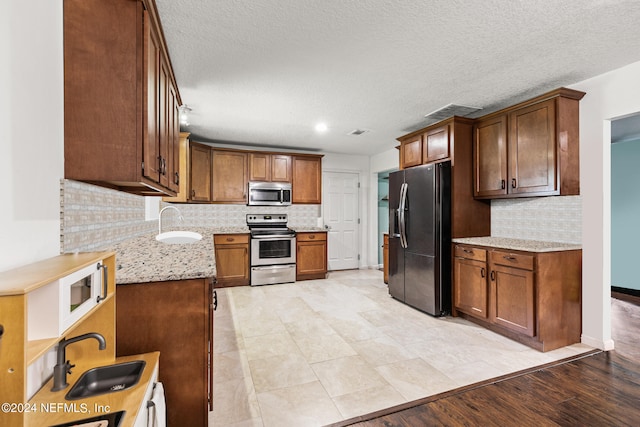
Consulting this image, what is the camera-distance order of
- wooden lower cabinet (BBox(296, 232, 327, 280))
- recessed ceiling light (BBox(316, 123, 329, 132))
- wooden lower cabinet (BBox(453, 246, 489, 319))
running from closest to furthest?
wooden lower cabinet (BBox(453, 246, 489, 319)), recessed ceiling light (BBox(316, 123, 329, 132)), wooden lower cabinet (BBox(296, 232, 327, 280))

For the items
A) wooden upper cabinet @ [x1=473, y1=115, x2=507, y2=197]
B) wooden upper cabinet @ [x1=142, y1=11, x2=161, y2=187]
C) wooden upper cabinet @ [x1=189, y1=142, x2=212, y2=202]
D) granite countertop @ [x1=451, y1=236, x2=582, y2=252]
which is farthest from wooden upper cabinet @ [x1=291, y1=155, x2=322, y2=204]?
wooden upper cabinet @ [x1=142, y1=11, x2=161, y2=187]

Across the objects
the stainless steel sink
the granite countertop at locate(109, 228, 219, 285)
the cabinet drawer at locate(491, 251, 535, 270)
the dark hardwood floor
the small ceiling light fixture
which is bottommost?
the dark hardwood floor

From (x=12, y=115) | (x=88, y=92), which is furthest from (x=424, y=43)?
(x=12, y=115)

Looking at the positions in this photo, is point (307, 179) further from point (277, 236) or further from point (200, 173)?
point (200, 173)

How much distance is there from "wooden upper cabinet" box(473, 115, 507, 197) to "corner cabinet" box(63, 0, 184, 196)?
10.8 feet

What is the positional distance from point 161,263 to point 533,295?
9.68 ft

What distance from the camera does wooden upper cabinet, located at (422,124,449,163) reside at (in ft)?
11.4

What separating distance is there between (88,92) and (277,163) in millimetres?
3867

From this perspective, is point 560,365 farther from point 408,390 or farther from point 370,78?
point 370,78

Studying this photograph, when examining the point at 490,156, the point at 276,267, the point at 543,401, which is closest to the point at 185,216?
the point at 276,267

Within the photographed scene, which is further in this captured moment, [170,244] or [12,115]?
[170,244]

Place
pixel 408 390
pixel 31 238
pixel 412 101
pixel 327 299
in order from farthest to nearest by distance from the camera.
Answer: pixel 327 299 < pixel 412 101 < pixel 408 390 < pixel 31 238

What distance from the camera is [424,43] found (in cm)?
208

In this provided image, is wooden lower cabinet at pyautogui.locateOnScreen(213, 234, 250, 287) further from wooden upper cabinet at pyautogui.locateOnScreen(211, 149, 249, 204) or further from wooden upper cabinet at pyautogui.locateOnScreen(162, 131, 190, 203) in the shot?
wooden upper cabinet at pyautogui.locateOnScreen(162, 131, 190, 203)
